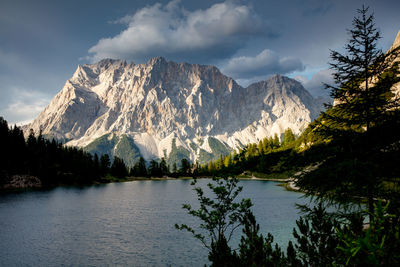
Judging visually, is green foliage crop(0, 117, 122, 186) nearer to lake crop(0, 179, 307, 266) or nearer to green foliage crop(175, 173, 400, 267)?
lake crop(0, 179, 307, 266)

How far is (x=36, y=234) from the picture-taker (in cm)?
4025

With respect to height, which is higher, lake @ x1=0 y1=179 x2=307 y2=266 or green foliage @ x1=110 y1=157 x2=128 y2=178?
green foliage @ x1=110 y1=157 x2=128 y2=178

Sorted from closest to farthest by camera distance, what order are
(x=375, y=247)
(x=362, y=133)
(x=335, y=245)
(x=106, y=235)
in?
(x=375, y=247)
(x=335, y=245)
(x=362, y=133)
(x=106, y=235)

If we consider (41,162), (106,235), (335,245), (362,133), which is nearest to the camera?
(335,245)

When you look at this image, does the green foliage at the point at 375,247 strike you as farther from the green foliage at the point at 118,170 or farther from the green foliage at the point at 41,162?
the green foliage at the point at 118,170

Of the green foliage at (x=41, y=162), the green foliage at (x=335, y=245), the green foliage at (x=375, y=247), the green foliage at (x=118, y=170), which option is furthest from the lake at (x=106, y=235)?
the green foliage at (x=118, y=170)

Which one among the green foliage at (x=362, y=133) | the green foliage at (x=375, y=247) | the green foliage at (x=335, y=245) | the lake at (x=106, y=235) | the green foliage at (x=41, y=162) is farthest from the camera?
the green foliage at (x=41, y=162)

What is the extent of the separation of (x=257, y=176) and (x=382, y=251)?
570ft

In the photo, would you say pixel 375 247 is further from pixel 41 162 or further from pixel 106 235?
pixel 41 162

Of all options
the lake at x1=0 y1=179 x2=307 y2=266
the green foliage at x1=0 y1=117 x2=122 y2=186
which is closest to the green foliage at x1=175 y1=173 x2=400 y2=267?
the lake at x1=0 y1=179 x2=307 y2=266

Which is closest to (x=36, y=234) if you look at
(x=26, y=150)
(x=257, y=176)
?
(x=26, y=150)

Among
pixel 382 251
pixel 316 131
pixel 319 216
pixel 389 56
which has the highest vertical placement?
pixel 389 56

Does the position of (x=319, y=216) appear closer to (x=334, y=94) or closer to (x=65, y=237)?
(x=334, y=94)

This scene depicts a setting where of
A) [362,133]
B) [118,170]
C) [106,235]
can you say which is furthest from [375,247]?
[118,170]
